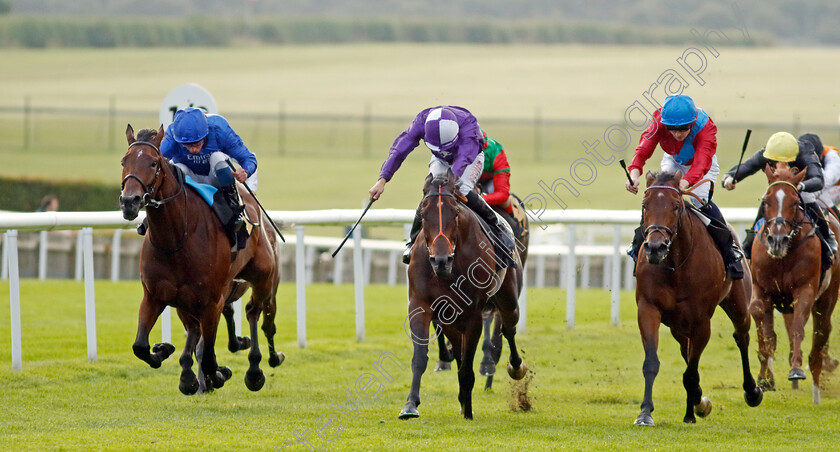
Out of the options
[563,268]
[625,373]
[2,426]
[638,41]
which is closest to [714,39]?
[638,41]

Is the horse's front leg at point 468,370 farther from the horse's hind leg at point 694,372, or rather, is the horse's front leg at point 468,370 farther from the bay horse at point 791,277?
the bay horse at point 791,277

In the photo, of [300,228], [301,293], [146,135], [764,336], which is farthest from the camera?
[300,228]

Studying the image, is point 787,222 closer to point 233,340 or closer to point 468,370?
point 468,370

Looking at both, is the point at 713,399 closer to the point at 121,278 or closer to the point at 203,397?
the point at 203,397

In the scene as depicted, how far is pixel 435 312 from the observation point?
707cm

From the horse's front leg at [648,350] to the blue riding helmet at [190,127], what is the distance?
2.99 meters

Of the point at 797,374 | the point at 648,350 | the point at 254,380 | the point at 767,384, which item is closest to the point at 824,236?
the point at 797,374

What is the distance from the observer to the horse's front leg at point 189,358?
7273 millimetres

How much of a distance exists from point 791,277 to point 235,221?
13.9 feet

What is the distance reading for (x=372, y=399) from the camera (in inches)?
324

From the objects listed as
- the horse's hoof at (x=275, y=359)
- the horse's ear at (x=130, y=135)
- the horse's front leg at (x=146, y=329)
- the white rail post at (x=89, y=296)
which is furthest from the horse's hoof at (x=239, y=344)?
the horse's ear at (x=130, y=135)

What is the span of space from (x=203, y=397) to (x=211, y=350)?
74cm

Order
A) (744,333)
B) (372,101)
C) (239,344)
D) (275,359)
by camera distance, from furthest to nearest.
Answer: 1. (372,101)
2. (275,359)
3. (239,344)
4. (744,333)

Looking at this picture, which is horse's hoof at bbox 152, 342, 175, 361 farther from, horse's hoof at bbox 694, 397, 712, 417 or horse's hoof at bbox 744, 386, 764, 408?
horse's hoof at bbox 744, 386, 764, 408
